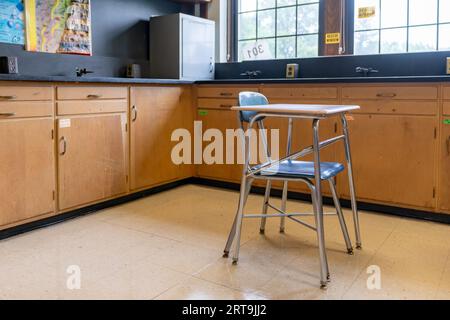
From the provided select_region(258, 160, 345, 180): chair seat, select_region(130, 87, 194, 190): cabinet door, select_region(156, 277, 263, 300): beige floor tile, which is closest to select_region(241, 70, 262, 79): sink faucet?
select_region(130, 87, 194, 190): cabinet door

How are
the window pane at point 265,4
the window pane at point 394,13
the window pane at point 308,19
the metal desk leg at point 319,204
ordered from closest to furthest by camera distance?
Answer: 1. the metal desk leg at point 319,204
2. the window pane at point 394,13
3. the window pane at point 308,19
4. the window pane at point 265,4

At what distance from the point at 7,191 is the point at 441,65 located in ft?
10.3

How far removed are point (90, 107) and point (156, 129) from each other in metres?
0.71

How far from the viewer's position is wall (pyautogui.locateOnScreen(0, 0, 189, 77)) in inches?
131

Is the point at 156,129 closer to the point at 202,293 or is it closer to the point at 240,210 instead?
the point at 240,210

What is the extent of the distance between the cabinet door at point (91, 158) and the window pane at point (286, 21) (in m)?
1.90

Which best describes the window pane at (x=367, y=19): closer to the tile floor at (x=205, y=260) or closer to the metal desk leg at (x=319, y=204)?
the tile floor at (x=205, y=260)

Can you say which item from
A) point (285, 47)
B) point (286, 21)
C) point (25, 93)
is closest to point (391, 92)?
point (285, 47)

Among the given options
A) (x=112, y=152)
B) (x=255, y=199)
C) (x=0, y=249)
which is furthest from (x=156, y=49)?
(x=0, y=249)

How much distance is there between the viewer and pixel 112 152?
3.20 m

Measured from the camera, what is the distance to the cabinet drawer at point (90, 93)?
2.79 meters

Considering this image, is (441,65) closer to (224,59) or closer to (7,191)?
(224,59)

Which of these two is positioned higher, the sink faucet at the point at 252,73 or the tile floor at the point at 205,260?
the sink faucet at the point at 252,73

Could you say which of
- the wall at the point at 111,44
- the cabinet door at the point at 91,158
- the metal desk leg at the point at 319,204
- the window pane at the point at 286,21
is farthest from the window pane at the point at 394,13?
the cabinet door at the point at 91,158
